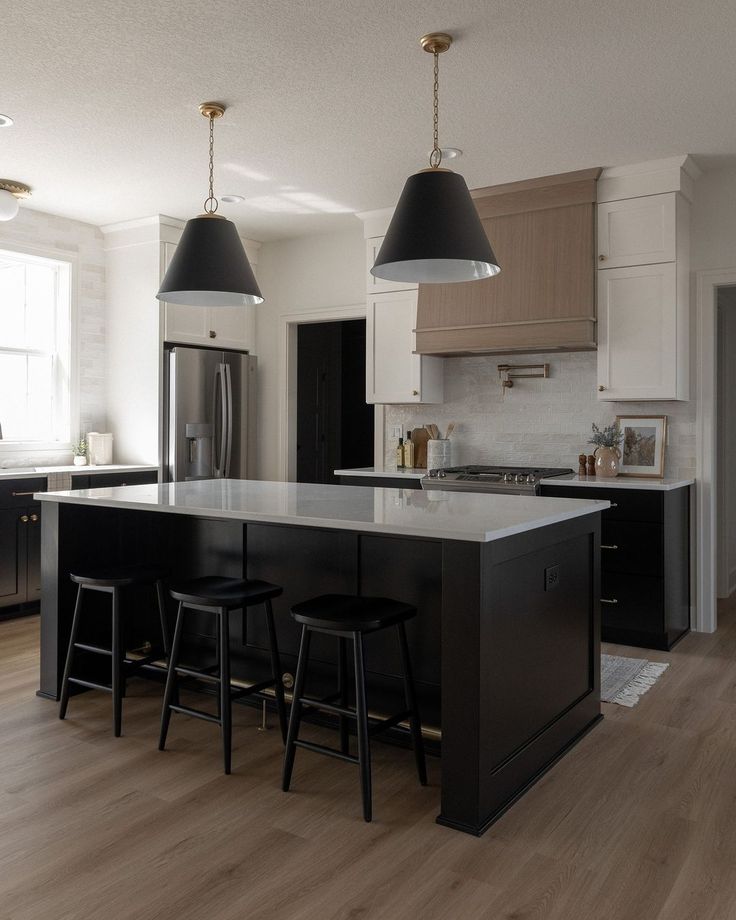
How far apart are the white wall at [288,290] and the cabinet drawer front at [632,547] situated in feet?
9.12

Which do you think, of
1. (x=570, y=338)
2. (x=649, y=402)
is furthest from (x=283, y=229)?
(x=649, y=402)

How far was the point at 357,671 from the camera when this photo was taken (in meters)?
2.40

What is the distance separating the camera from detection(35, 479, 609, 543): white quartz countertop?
2379 millimetres

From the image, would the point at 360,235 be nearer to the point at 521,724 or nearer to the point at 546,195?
the point at 546,195

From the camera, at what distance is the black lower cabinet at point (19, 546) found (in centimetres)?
489

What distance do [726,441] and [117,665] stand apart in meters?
4.81

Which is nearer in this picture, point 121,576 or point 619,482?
point 121,576

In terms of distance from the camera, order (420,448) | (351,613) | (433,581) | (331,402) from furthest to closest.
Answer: (331,402)
(420,448)
(433,581)
(351,613)

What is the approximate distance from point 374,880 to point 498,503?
138 centimetres

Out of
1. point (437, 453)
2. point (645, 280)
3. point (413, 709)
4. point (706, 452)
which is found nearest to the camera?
point (413, 709)

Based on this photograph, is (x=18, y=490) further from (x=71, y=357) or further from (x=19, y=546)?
(x=71, y=357)

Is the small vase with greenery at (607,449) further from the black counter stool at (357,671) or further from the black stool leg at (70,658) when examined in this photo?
the black stool leg at (70,658)

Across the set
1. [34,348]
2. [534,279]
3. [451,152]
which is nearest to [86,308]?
[34,348]

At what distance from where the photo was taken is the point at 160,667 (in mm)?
3582
